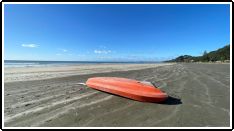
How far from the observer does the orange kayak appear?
541 cm

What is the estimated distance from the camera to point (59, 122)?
13.0ft

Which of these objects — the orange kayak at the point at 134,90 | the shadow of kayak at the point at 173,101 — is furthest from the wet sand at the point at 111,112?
the orange kayak at the point at 134,90

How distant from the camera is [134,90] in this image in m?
5.96

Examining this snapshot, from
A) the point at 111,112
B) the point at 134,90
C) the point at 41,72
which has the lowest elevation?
the point at 111,112

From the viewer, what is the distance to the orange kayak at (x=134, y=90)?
5406mm

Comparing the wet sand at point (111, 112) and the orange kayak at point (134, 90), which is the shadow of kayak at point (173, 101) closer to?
the wet sand at point (111, 112)

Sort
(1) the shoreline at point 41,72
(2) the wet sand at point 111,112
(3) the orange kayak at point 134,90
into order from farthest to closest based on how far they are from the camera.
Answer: (1) the shoreline at point 41,72 < (3) the orange kayak at point 134,90 < (2) the wet sand at point 111,112

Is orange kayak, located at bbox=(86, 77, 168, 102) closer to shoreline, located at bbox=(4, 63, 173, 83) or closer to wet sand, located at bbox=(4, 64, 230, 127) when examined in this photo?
wet sand, located at bbox=(4, 64, 230, 127)

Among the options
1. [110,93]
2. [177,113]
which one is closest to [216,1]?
[177,113]

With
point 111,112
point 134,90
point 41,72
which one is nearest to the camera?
point 111,112

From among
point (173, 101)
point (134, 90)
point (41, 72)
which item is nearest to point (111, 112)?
point (134, 90)

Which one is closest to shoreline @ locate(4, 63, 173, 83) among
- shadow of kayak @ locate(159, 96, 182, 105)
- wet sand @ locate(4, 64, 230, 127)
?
wet sand @ locate(4, 64, 230, 127)

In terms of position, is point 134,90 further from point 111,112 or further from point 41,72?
point 41,72

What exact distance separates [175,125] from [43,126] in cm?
341
